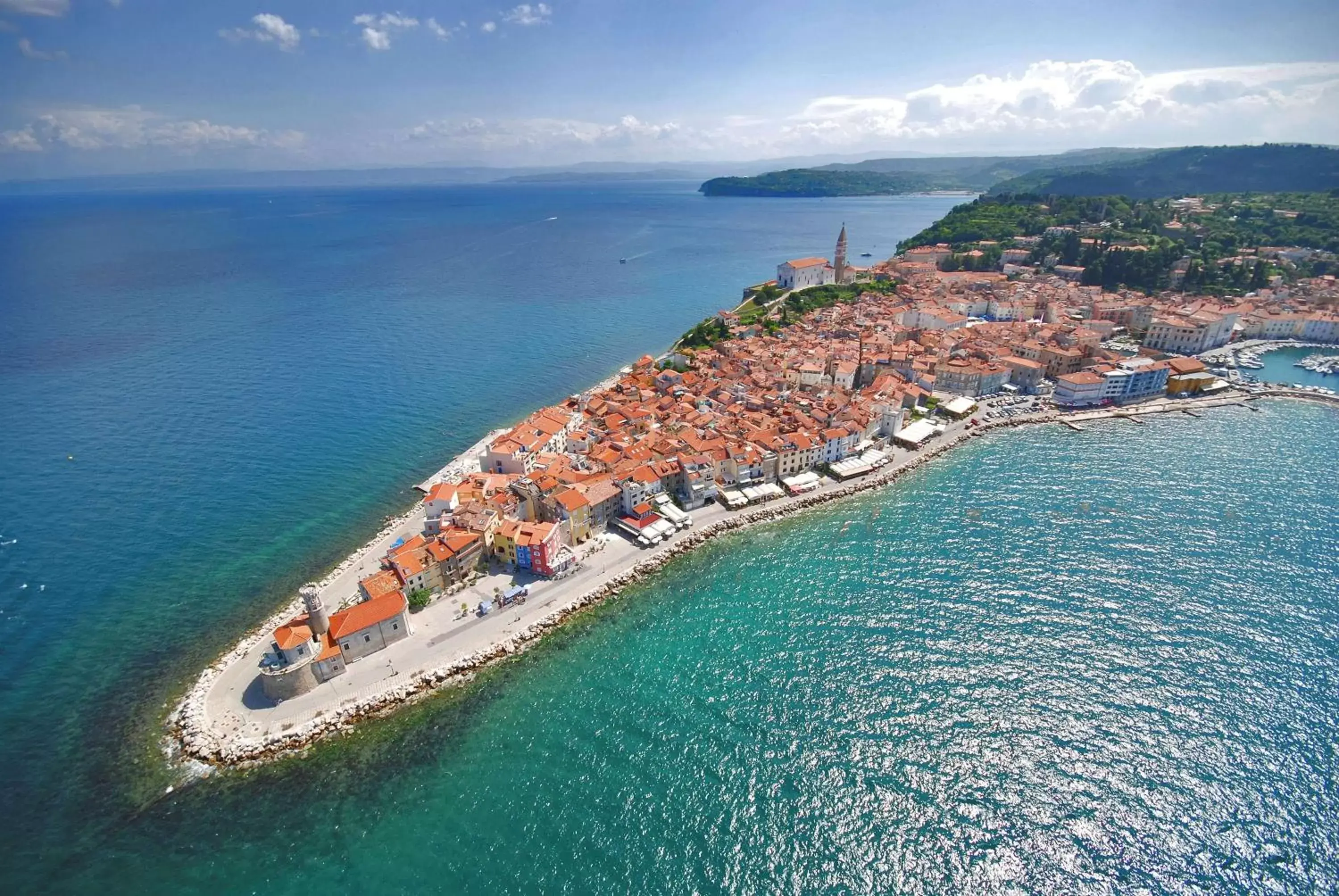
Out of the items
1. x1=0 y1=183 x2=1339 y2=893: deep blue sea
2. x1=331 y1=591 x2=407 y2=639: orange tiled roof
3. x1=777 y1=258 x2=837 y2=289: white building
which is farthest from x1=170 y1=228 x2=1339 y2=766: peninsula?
x1=777 y1=258 x2=837 y2=289: white building

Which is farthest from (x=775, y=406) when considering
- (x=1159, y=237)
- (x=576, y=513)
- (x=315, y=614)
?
(x=1159, y=237)

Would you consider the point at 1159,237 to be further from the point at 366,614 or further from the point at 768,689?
the point at 366,614

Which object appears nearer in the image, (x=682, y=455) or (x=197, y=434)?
(x=682, y=455)

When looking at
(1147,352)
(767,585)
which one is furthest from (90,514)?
(1147,352)

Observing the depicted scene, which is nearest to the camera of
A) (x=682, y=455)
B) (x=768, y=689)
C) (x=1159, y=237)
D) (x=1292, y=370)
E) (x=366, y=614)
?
(x=768, y=689)

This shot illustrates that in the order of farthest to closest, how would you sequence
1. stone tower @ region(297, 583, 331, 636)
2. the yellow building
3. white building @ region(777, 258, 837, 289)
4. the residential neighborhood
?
white building @ region(777, 258, 837, 289), the yellow building, the residential neighborhood, stone tower @ region(297, 583, 331, 636)

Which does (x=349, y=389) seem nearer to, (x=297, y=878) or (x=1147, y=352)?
(x=297, y=878)

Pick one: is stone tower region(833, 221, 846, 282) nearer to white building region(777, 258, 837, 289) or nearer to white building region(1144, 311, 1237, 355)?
white building region(777, 258, 837, 289)
